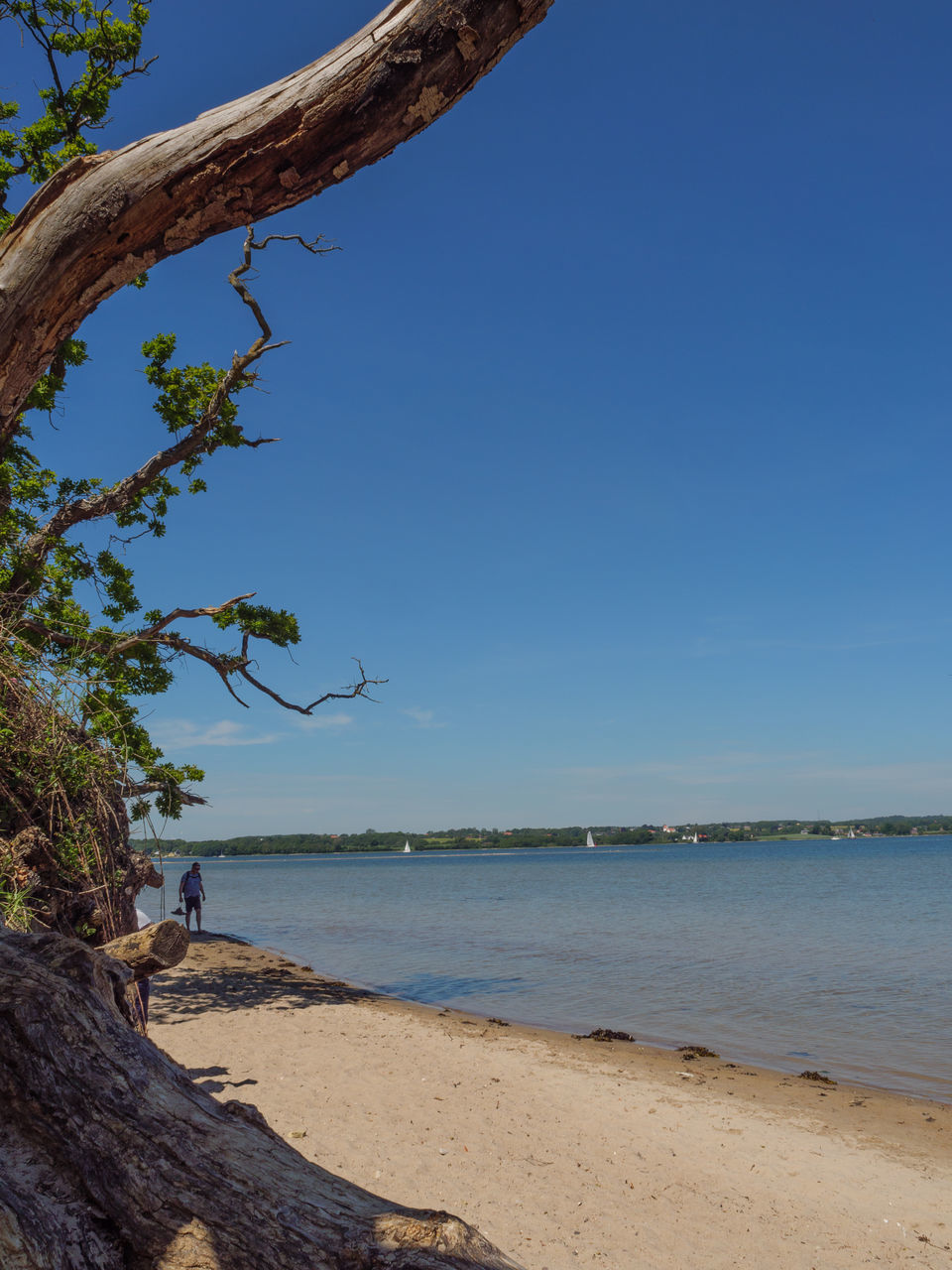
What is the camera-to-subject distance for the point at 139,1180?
1591 mm

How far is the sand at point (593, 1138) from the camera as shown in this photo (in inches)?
197

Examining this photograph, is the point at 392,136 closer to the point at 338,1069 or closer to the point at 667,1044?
the point at 338,1069

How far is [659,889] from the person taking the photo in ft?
155

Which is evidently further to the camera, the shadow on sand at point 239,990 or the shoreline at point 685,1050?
the shadow on sand at point 239,990

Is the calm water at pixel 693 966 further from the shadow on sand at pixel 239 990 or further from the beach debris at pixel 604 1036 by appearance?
the shadow on sand at pixel 239 990

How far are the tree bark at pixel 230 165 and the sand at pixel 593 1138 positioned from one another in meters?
5.33

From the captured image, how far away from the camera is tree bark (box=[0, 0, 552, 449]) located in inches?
53.6

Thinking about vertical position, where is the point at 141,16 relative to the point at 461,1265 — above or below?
above

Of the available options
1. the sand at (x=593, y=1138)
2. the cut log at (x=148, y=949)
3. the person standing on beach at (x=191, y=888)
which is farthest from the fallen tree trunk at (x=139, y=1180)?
the person standing on beach at (x=191, y=888)

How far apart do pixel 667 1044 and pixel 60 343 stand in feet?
39.2

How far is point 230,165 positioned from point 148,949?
8.20ft

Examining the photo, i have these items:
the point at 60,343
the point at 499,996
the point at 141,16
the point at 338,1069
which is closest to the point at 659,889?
the point at 499,996

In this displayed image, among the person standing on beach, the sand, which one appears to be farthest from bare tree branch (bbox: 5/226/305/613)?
the person standing on beach

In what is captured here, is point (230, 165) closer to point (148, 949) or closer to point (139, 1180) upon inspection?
point (139, 1180)
